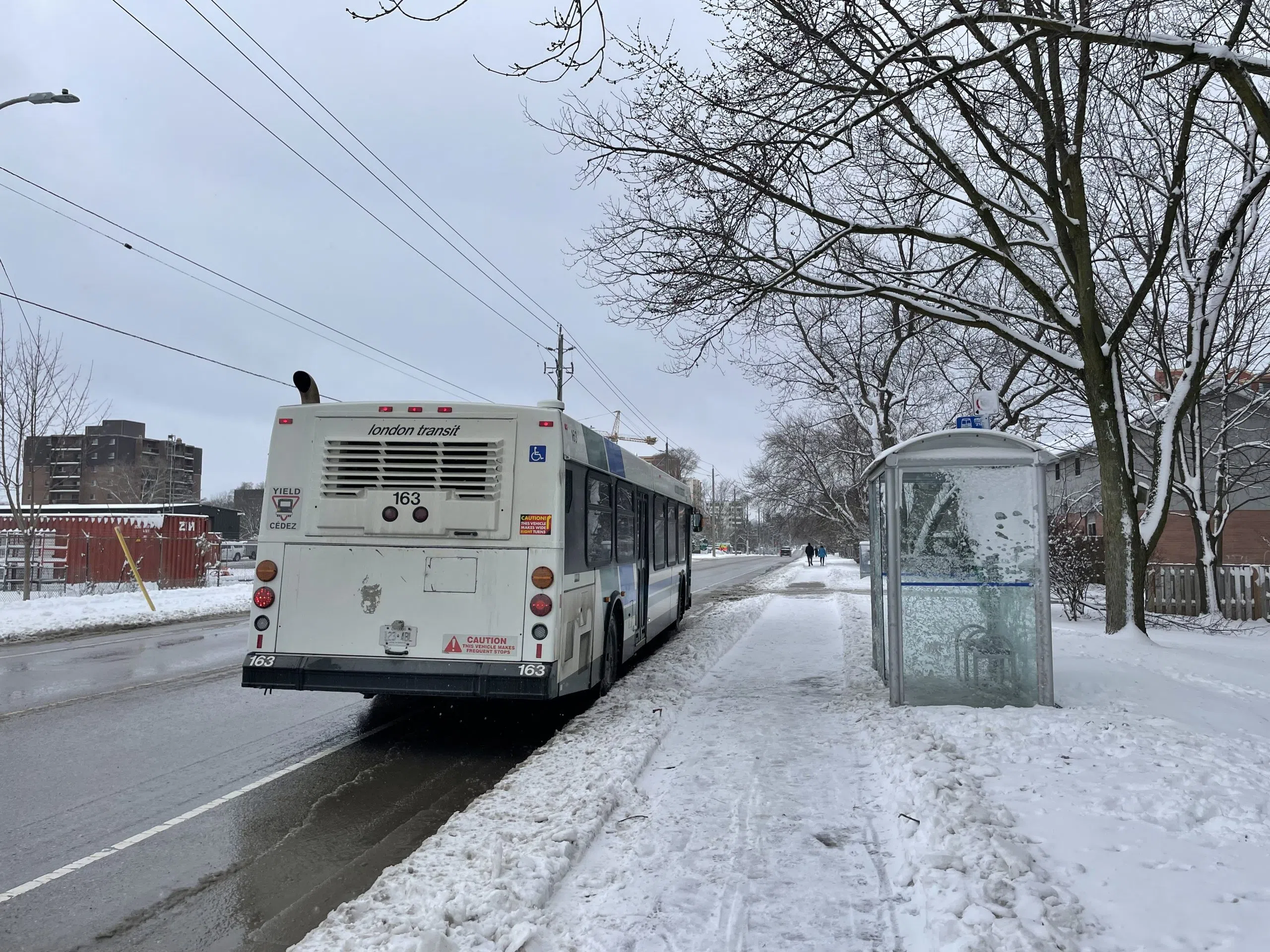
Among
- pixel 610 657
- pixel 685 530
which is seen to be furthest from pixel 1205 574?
pixel 610 657

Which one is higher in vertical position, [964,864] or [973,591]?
[973,591]

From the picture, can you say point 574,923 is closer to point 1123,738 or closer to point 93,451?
point 1123,738

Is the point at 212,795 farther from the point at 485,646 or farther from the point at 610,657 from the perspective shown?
the point at 610,657

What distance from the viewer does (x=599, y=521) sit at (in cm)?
867

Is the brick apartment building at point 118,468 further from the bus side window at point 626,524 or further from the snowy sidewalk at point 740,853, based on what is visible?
the snowy sidewalk at point 740,853

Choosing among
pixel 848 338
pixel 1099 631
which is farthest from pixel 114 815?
pixel 848 338

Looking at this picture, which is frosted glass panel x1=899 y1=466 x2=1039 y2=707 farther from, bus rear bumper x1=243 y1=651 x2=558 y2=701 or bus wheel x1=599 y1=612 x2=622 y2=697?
bus rear bumper x1=243 y1=651 x2=558 y2=701

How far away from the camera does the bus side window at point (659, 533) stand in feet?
40.6

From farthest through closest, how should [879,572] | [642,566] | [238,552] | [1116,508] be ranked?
[238,552] < [642,566] < [1116,508] < [879,572]

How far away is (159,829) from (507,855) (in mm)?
2269

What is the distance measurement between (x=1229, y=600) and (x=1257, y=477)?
16991 millimetres

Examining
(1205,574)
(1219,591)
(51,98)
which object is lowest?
(1219,591)

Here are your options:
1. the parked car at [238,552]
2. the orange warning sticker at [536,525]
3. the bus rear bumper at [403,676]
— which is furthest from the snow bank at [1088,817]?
the parked car at [238,552]

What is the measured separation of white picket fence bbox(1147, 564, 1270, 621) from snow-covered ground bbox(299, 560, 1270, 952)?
36.2 ft
